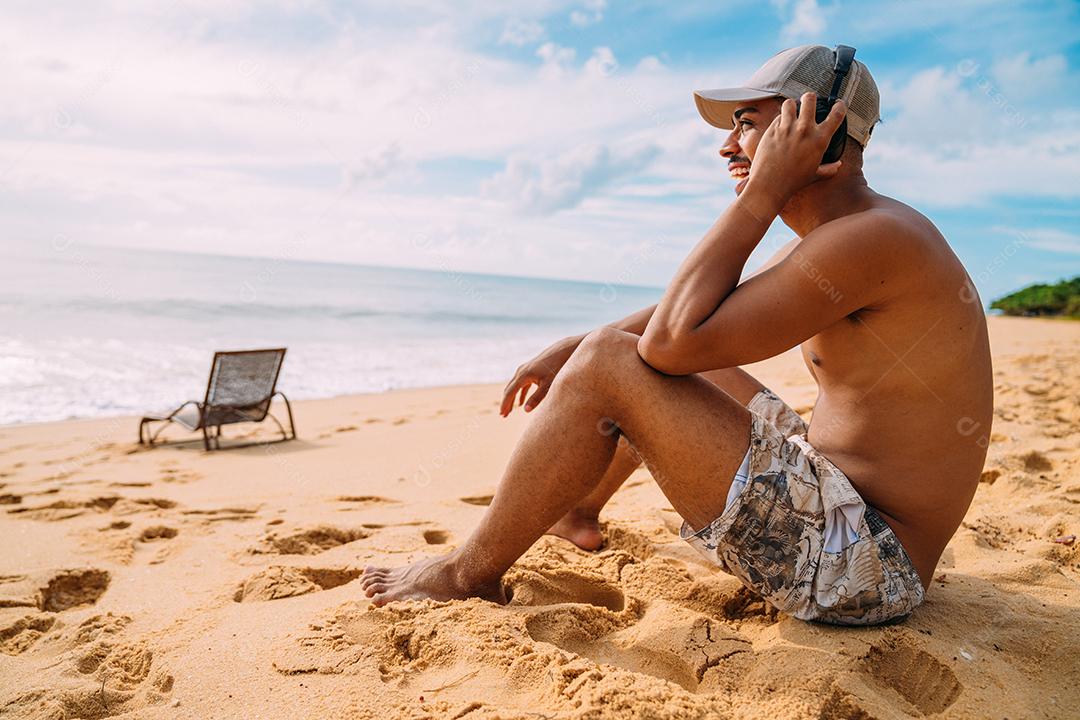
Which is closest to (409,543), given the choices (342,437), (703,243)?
(703,243)

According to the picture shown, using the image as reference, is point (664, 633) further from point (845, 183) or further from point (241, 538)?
point (241, 538)

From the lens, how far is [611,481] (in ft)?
8.98

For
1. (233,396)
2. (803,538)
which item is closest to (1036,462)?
(803,538)

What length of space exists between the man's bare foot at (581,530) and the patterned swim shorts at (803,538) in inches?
35.2

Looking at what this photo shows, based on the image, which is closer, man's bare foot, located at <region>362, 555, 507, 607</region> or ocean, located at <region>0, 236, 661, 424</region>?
man's bare foot, located at <region>362, 555, 507, 607</region>

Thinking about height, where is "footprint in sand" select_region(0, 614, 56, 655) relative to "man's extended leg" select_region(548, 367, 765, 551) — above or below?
below

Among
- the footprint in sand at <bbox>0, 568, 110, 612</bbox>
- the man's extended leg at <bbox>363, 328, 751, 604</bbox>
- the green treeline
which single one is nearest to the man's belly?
the man's extended leg at <bbox>363, 328, 751, 604</bbox>

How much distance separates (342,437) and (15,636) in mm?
4386

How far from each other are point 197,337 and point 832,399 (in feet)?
51.8

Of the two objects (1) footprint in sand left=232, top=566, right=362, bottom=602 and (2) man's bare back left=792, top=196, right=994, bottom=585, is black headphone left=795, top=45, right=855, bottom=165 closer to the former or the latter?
(2) man's bare back left=792, top=196, right=994, bottom=585

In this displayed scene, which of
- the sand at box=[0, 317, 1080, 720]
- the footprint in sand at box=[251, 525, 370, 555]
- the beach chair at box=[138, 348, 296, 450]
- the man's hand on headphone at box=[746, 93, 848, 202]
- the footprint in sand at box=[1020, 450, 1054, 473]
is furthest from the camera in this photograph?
the beach chair at box=[138, 348, 296, 450]

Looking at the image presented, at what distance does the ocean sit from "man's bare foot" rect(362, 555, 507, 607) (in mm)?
7117

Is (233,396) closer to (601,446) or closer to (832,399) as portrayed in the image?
(601,446)

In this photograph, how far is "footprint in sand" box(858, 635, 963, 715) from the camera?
1.73m
